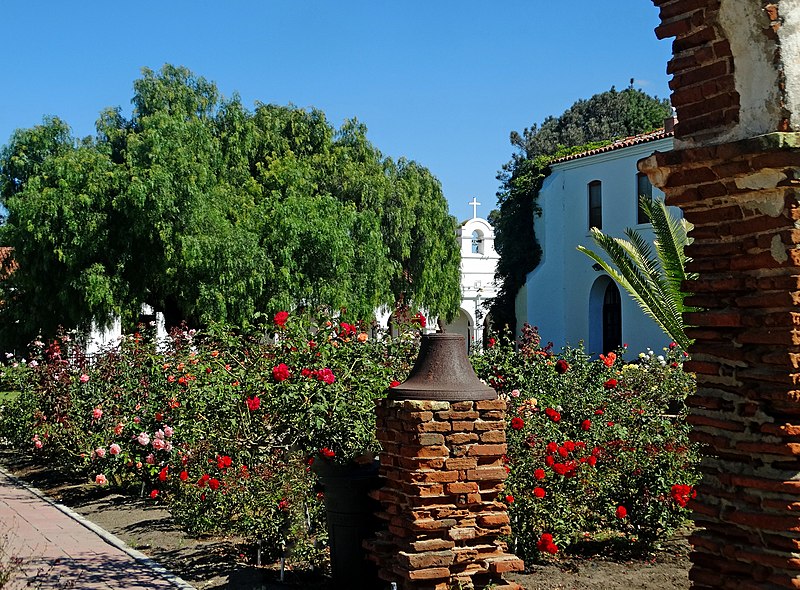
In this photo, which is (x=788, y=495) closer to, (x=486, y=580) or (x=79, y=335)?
(x=486, y=580)

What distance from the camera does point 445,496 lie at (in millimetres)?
5750

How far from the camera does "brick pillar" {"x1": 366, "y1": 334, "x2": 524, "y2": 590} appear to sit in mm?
5676

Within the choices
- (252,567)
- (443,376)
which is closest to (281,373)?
(252,567)

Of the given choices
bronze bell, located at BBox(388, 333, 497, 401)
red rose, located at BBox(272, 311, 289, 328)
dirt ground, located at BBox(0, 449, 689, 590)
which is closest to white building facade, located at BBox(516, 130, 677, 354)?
dirt ground, located at BBox(0, 449, 689, 590)

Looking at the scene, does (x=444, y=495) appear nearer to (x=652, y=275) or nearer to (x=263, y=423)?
(x=263, y=423)

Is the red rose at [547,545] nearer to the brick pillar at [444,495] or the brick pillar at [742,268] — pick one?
the brick pillar at [444,495]

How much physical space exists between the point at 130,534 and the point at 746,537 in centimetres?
657

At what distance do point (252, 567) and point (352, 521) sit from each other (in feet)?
4.92

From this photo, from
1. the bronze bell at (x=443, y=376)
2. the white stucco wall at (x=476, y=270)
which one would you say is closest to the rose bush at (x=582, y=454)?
the bronze bell at (x=443, y=376)

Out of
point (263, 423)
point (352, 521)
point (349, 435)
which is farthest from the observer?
point (263, 423)

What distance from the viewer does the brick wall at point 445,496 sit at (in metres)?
5.68

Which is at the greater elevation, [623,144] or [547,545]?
[623,144]

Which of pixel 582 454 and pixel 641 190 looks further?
pixel 641 190

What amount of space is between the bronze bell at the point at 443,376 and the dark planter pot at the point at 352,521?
83 cm
